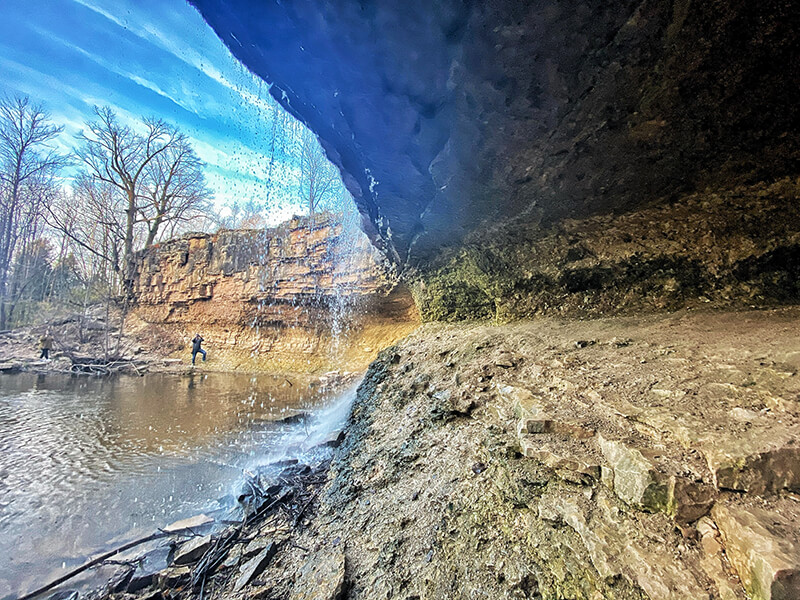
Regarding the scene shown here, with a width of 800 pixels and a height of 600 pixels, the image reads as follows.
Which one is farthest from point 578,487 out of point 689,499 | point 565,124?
point 565,124

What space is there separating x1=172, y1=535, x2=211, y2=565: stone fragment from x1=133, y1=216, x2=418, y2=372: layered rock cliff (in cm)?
654

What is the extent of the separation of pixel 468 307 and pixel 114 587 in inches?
186

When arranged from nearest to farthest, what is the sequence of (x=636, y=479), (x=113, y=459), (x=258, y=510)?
(x=636, y=479)
(x=258, y=510)
(x=113, y=459)

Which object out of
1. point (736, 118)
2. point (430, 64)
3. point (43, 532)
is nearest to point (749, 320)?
point (736, 118)

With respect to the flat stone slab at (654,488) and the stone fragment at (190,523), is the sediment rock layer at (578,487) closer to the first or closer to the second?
the flat stone slab at (654,488)

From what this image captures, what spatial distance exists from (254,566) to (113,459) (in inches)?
150

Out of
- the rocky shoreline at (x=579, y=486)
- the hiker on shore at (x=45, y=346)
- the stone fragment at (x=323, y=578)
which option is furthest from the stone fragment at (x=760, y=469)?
the hiker on shore at (x=45, y=346)

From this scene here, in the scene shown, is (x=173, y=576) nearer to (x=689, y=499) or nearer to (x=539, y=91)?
(x=689, y=499)

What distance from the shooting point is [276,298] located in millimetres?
12484

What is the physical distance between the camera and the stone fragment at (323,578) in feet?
4.93

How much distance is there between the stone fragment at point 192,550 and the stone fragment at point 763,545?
318 cm

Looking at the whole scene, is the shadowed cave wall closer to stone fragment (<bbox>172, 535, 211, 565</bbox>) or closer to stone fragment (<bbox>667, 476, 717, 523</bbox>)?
stone fragment (<bbox>667, 476, 717, 523</bbox>)

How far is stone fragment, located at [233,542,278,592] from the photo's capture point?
193 centimetres

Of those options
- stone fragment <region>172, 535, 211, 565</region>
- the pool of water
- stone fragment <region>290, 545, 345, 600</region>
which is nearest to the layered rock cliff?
the pool of water
